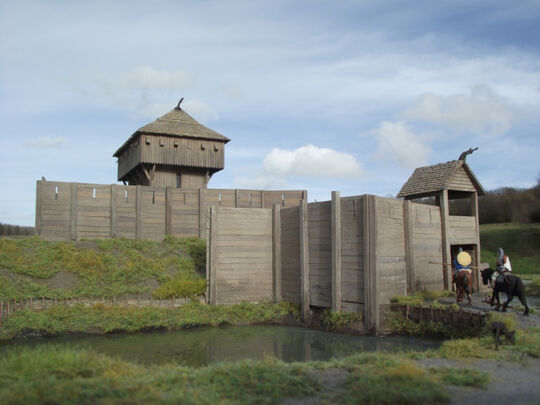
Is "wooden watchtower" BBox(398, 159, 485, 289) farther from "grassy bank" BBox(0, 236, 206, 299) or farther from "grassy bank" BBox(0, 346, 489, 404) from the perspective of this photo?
"grassy bank" BBox(0, 346, 489, 404)

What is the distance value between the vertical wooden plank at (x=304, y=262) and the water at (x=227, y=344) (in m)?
1.21

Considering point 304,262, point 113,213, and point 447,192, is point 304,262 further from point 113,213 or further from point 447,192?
point 113,213

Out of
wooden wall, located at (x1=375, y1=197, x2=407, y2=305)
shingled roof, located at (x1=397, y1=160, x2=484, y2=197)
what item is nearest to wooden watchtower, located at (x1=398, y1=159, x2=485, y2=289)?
shingled roof, located at (x1=397, y1=160, x2=484, y2=197)

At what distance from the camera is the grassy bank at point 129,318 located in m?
16.0

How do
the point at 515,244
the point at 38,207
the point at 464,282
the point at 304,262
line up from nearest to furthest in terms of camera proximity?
the point at 464,282, the point at 304,262, the point at 38,207, the point at 515,244

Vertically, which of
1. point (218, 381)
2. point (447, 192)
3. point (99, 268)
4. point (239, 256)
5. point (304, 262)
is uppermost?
point (447, 192)

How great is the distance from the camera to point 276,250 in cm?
2006

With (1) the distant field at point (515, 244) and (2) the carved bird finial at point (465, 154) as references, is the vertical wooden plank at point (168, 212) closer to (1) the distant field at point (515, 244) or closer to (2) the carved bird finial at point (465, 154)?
(2) the carved bird finial at point (465, 154)

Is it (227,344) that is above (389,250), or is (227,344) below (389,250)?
below

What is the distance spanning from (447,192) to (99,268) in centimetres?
1514

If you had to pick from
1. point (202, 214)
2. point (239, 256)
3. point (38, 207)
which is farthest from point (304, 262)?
point (38, 207)

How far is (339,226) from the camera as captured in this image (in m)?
17.0

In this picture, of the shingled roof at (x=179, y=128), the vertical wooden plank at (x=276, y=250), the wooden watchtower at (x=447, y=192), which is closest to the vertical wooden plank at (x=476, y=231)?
the wooden watchtower at (x=447, y=192)

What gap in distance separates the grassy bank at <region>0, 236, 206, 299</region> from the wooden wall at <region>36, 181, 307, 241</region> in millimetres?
807
